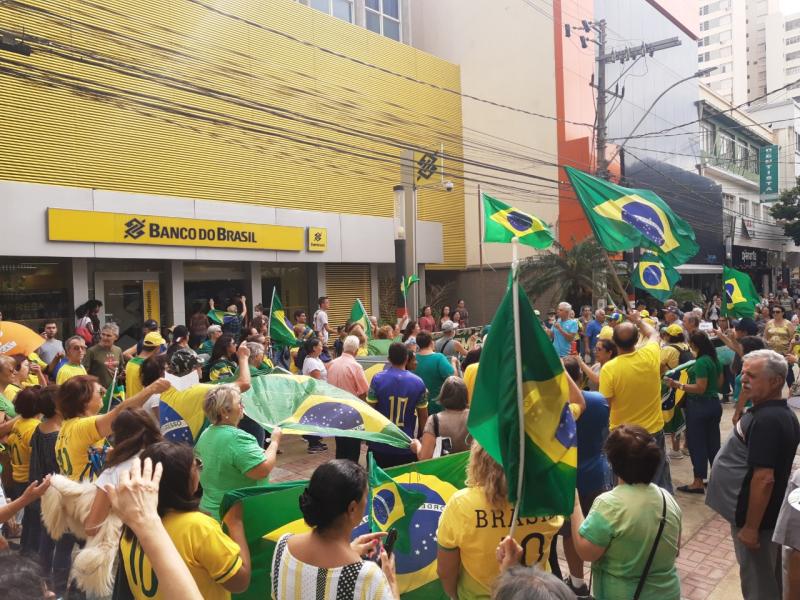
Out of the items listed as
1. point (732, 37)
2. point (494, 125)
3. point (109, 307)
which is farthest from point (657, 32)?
point (732, 37)

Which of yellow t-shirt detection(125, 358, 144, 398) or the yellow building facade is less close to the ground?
the yellow building facade

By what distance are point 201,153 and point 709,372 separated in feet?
50.6

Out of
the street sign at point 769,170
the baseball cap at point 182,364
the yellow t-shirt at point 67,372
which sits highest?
the street sign at point 769,170

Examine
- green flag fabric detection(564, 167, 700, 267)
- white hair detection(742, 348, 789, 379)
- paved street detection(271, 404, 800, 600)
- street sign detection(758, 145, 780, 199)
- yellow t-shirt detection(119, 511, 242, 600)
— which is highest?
street sign detection(758, 145, 780, 199)

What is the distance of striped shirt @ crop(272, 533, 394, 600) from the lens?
215 cm

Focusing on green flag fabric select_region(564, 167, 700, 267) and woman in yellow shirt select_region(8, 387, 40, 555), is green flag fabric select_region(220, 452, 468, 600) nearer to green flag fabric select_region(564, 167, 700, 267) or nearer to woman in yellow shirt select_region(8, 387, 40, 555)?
woman in yellow shirt select_region(8, 387, 40, 555)

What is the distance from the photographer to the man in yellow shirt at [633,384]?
17.9 feet

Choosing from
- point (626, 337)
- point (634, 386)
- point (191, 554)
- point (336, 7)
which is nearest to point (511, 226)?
point (626, 337)

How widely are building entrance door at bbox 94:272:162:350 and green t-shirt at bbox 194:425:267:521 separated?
14421 mm

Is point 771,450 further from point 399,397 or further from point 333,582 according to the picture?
point 399,397

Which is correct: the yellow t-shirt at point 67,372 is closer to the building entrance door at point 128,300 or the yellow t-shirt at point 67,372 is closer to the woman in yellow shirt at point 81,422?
the woman in yellow shirt at point 81,422

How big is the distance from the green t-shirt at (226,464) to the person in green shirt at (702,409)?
472 centimetres

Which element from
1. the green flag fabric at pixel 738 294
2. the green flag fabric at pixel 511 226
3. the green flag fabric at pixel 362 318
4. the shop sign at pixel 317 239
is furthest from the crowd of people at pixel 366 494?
the shop sign at pixel 317 239

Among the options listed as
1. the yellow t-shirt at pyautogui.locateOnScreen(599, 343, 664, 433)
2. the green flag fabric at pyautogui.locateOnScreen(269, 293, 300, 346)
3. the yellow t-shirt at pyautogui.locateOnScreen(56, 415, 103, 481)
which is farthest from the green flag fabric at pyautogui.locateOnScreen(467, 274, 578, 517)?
the green flag fabric at pyautogui.locateOnScreen(269, 293, 300, 346)
